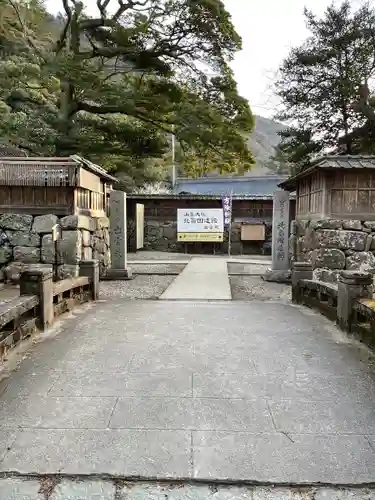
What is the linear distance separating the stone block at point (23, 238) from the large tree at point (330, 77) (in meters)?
11.1

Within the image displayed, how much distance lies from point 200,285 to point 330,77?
10318 millimetres

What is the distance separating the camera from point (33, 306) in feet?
16.9

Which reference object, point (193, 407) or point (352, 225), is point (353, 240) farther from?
point (193, 407)

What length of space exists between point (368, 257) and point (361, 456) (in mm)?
8642

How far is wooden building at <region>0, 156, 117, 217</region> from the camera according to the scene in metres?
9.44

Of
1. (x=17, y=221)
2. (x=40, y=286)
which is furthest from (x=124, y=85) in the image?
(x=40, y=286)

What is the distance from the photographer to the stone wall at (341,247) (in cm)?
1038

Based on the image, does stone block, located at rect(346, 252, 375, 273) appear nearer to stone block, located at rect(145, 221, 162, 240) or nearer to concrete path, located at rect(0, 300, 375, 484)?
concrete path, located at rect(0, 300, 375, 484)

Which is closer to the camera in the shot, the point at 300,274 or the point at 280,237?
the point at 300,274

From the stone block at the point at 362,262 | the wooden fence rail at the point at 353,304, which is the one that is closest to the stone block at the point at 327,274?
the stone block at the point at 362,262

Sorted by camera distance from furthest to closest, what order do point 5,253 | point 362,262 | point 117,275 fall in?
point 117,275
point 362,262
point 5,253

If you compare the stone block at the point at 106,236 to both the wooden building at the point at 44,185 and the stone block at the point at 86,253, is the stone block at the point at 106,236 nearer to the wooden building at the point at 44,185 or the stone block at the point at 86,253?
the stone block at the point at 86,253

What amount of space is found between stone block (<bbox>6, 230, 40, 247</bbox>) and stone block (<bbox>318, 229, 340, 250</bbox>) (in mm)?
7109

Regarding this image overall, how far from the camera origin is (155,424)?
2.97 metres
